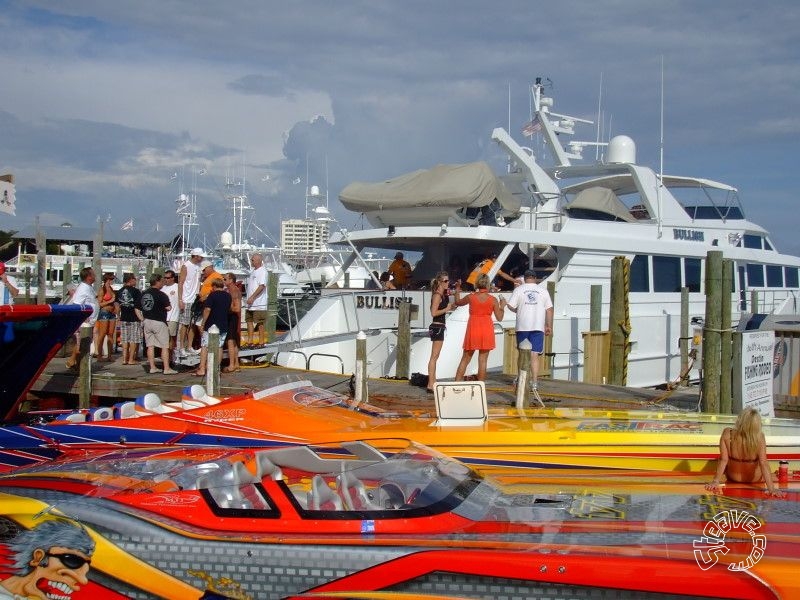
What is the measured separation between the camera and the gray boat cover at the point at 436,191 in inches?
552

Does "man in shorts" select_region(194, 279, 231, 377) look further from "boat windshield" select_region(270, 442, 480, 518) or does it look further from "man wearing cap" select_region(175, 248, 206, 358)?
"boat windshield" select_region(270, 442, 480, 518)

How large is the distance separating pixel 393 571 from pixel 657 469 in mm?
3633

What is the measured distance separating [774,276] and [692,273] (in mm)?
4223

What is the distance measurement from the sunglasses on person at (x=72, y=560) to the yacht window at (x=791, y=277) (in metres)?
19.7

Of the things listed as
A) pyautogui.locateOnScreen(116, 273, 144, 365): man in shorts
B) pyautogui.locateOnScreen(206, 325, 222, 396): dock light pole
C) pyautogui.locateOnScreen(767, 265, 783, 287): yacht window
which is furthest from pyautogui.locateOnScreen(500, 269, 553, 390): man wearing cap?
pyautogui.locateOnScreen(767, 265, 783, 287): yacht window

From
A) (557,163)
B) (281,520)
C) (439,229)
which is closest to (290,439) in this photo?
(281,520)

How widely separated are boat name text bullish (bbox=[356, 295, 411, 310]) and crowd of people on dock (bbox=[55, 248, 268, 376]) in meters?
1.83

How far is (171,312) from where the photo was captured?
13023 millimetres

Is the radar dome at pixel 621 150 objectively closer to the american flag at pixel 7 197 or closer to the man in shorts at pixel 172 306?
the man in shorts at pixel 172 306

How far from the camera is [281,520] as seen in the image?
13.8ft

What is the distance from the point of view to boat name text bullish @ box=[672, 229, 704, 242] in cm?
1734

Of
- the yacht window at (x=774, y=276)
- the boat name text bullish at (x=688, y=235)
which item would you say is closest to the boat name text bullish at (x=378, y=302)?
the boat name text bullish at (x=688, y=235)

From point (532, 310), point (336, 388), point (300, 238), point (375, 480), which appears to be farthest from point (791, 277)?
point (300, 238)

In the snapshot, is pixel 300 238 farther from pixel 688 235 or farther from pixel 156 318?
pixel 156 318
